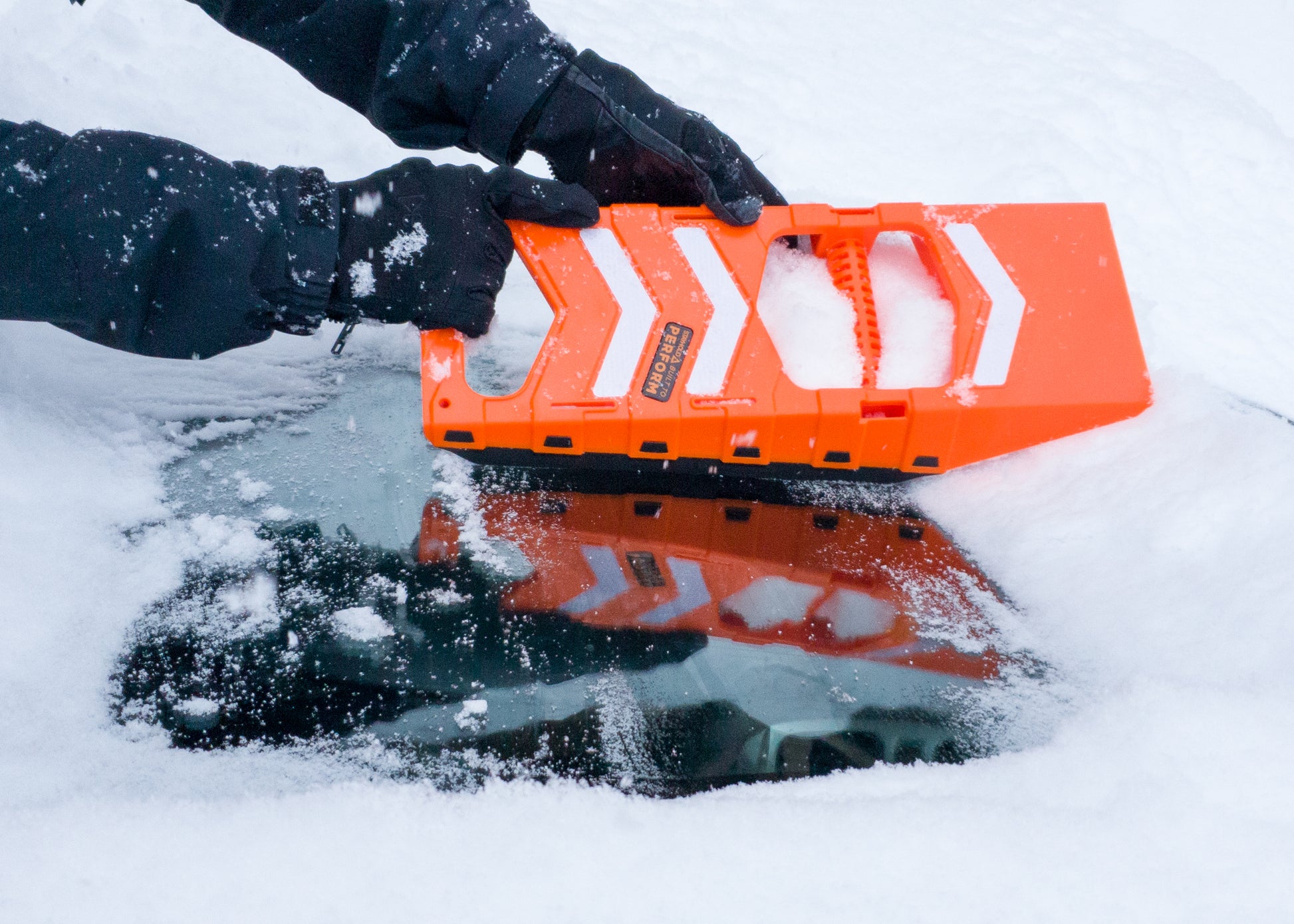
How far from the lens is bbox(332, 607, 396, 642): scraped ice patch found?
1.30m

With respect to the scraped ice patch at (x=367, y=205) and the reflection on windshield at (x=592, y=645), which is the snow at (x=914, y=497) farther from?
the scraped ice patch at (x=367, y=205)

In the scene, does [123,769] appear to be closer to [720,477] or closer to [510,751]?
[510,751]

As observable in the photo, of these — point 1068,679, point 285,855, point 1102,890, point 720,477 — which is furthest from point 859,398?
point 285,855

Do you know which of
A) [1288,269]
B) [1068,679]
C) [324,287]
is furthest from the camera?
[1288,269]

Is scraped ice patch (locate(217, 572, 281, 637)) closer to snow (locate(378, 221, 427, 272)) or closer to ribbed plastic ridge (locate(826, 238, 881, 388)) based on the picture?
snow (locate(378, 221, 427, 272))

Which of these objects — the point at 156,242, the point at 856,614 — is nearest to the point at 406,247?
the point at 156,242

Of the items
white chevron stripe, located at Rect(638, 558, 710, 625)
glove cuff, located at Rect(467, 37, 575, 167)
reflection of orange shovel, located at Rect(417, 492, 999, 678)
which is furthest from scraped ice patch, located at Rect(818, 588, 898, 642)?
glove cuff, located at Rect(467, 37, 575, 167)

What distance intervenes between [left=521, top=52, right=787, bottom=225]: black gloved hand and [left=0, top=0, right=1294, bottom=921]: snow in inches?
19.1

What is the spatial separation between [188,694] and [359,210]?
2.96ft

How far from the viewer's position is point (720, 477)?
5.53 ft

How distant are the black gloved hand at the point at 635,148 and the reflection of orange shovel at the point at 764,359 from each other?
0.33 feet

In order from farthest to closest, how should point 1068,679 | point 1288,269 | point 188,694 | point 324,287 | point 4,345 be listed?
point 1288,269, point 4,345, point 324,287, point 1068,679, point 188,694

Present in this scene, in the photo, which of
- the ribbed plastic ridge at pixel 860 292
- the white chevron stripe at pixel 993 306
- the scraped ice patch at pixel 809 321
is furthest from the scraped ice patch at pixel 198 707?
the white chevron stripe at pixel 993 306

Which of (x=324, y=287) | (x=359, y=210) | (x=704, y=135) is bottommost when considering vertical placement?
(x=324, y=287)
